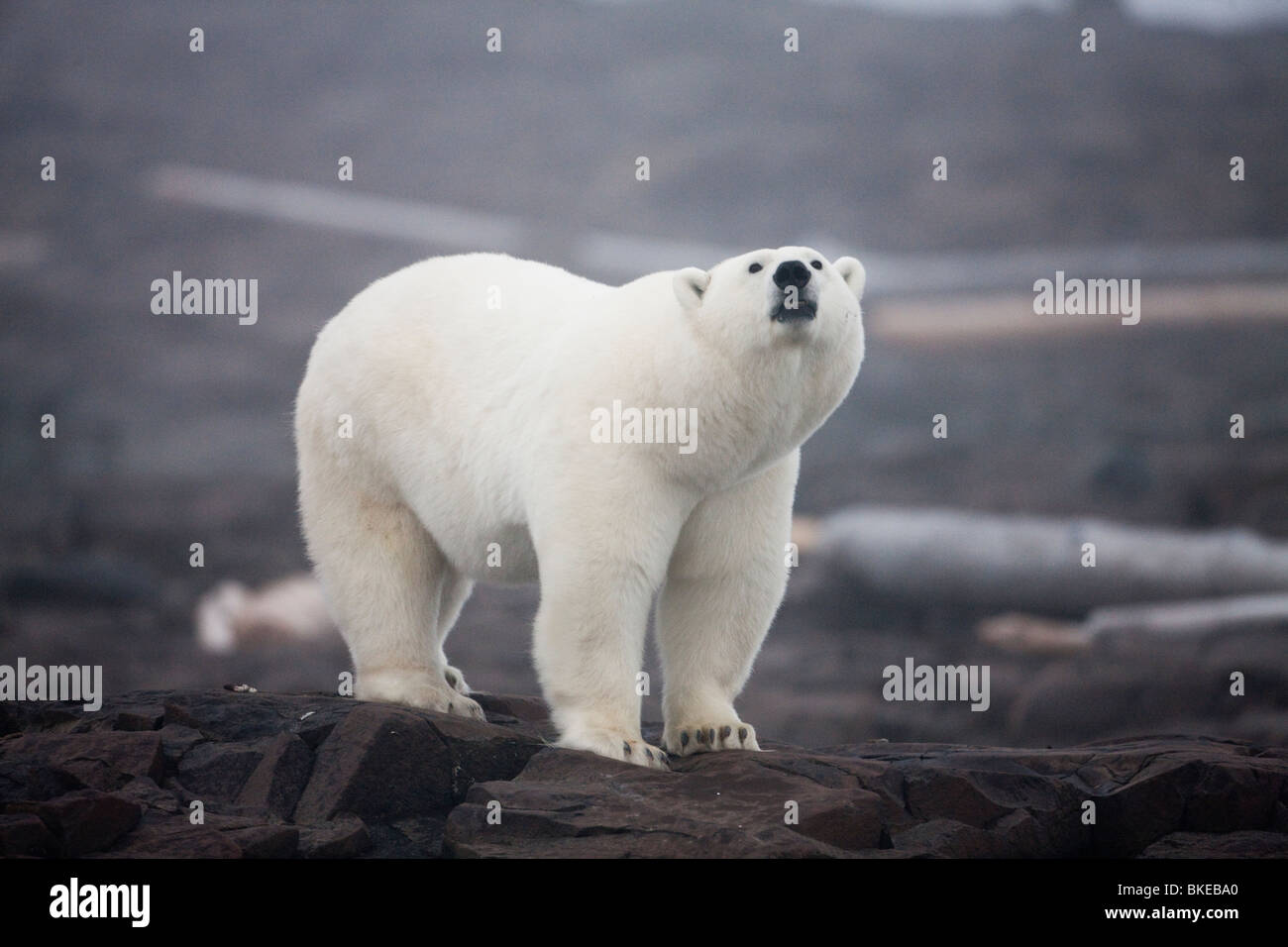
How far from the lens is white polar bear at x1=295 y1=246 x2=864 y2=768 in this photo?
6090 mm

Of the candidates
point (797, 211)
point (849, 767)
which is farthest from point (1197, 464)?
point (849, 767)

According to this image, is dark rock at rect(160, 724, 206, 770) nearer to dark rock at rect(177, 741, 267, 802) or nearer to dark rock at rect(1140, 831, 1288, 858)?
dark rock at rect(177, 741, 267, 802)

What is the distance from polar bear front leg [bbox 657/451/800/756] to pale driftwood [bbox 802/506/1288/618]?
33.5ft

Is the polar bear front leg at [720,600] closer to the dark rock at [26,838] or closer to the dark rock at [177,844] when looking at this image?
the dark rock at [177,844]

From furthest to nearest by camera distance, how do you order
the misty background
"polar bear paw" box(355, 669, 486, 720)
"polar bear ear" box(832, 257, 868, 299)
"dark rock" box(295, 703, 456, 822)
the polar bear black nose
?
the misty background, "polar bear paw" box(355, 669, 486, 720), "polar bear ear" box(832, 257, 868, 299), "dark rock" box(295, 703, 456, 822), the polar bear black nose

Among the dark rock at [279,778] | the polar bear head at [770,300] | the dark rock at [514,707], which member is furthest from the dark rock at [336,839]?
the polar bear head at [770,300]

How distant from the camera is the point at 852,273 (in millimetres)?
6453

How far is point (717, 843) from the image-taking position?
5438 mm

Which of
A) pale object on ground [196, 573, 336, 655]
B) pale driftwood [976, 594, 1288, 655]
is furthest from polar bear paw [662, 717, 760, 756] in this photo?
pale object on ground [196, 573, 336, 655]

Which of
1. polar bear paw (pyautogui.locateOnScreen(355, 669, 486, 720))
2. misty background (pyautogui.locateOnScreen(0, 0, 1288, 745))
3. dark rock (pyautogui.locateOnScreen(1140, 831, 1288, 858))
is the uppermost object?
misty background (pyautogui.locateOnScreen(0, 0, 1288, 745))

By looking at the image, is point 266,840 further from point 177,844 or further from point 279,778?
point 279,778

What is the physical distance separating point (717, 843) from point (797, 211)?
18.7m
